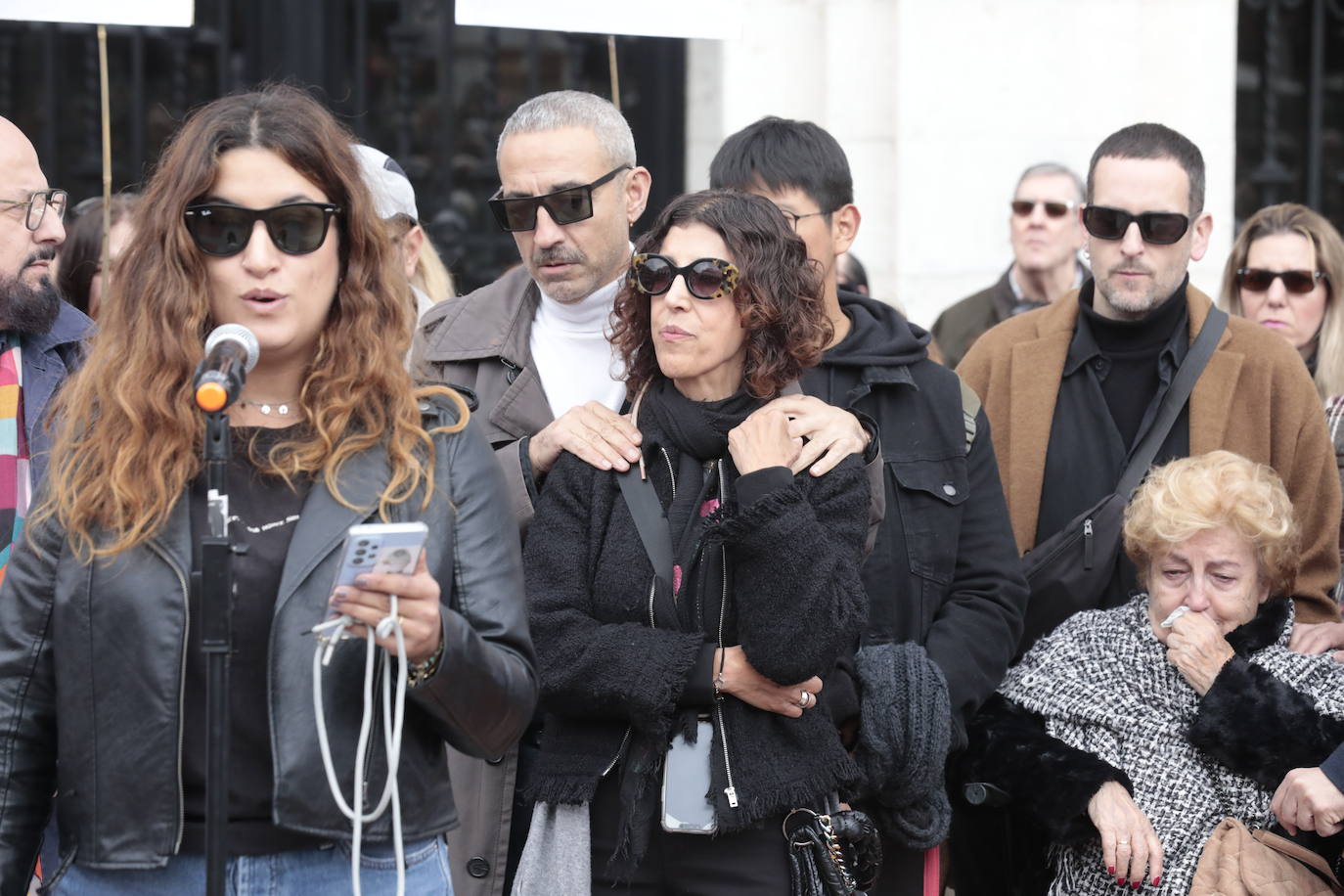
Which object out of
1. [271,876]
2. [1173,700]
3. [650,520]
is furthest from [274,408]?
[1173,700]

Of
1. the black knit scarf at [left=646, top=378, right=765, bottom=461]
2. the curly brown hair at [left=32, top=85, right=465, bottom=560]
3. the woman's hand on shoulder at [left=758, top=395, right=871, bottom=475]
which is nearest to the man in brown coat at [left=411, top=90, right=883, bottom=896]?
the black knit scarf at [left=646, top=378, right=765, bottom=461]

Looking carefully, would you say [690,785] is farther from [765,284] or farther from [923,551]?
[765,284]

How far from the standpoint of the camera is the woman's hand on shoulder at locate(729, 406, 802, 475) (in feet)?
10.3

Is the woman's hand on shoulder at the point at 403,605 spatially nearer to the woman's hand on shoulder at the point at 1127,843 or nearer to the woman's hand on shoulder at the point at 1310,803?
the woman's hand on shoulder at the point at 1127,843

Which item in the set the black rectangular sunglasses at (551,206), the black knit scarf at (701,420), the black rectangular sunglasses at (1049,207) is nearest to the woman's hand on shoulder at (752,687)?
the black knit scarf at (701,420)

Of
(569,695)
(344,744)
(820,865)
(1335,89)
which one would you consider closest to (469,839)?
(569,695)

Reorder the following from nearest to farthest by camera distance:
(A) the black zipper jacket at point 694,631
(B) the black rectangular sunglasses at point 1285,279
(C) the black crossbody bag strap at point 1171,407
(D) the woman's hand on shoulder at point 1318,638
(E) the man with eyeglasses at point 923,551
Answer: (A) the black zipper jacket at point 694,631, (E) the man with eyeglasses at point 923,551, (D) the woman's hand on shoulder at point 1318,638, (C) the black crossbody bag strap at point 1171,407, (B) the black rectangular sunglasses at point 1285,279

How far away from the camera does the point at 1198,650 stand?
3.83m

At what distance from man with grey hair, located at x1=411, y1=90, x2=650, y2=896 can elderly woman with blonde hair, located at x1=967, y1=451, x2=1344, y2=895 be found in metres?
1.17

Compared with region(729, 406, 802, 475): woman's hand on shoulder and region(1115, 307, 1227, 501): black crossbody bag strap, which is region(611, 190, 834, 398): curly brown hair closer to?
region(729, 406, 802, 475): woman's hand on shoulder

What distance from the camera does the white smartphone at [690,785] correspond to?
3109mm

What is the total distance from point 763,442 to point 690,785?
0.62 m

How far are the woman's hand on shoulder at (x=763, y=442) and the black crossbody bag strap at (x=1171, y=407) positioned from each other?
132 centimetres

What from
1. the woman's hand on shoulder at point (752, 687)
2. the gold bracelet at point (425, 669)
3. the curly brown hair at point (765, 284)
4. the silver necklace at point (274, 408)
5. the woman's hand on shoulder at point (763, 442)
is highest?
the curly brown hair at point (765, 284)
